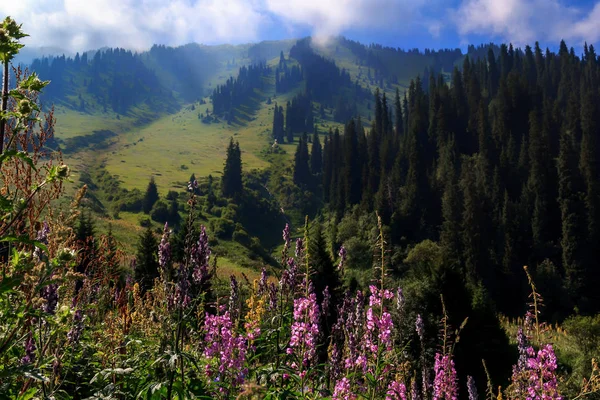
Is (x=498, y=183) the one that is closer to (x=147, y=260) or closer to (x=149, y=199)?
(x=147, y=260)

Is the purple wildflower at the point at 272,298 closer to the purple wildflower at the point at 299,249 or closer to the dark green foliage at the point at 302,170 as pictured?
the purple wildflower at the point at 299,249

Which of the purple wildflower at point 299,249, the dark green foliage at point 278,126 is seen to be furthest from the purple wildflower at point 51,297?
the dark green foliage at point 278,126

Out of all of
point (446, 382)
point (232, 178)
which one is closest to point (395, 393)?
point (446, 382)

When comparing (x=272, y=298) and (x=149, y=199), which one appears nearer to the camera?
(x=272, y=298)

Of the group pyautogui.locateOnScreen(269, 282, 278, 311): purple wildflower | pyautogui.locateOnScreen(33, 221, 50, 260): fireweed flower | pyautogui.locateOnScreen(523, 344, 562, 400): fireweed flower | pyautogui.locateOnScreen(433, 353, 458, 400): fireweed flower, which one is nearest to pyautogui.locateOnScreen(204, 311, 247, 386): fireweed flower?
pyautogui.locateOnScreen(269, 282, 278, 311): purple wildflower

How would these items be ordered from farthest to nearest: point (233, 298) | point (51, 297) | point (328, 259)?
point (328, 259), point (233, 298), point (51, 297)

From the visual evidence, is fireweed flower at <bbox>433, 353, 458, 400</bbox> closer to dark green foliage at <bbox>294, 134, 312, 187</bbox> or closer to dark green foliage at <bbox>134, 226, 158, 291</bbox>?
dark green foliage at <bbox>134, 226, 158, 291</bbox>

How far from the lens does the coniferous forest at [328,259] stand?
10.6ft

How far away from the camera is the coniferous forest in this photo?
3.24 meters

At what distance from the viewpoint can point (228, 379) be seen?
4.06 metres

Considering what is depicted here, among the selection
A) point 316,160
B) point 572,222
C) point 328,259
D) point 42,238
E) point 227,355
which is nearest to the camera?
point 42,238

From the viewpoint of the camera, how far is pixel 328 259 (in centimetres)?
2395

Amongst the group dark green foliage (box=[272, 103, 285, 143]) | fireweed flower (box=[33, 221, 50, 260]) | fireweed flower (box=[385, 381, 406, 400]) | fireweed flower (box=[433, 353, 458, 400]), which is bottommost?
fireweed flower (box=[433, 353, 458, 400])

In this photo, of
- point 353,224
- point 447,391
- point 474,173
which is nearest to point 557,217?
point 474,173
